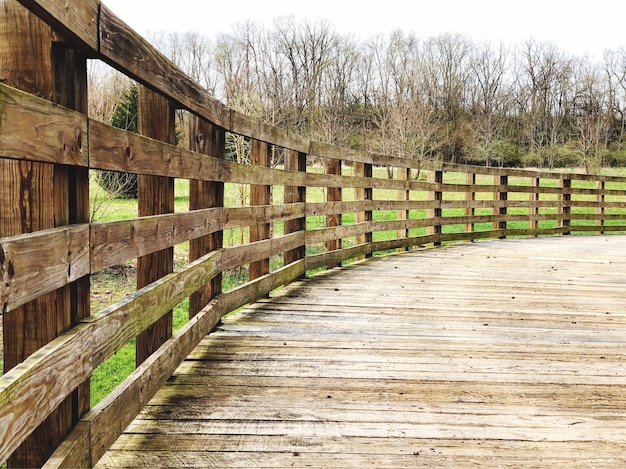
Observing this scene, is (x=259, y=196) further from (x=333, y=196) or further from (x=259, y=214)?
(x=333, y=196)

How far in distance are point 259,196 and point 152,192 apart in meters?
2.06

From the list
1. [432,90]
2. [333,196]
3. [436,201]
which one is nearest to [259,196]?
[333,196]

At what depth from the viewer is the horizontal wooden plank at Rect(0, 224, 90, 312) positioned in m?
1.20

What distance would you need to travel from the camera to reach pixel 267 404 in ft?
7.92

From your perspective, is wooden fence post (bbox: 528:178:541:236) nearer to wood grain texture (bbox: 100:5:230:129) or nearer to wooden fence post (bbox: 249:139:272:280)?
wooden fence post (bbox: 249:139:272:280)

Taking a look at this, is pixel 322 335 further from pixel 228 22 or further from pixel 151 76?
pixel 228 22

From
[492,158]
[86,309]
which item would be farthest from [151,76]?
[492,158]

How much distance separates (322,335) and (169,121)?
1.71 m

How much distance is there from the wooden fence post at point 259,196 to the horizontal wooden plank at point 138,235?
1.39 meters

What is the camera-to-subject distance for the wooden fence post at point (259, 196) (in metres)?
4.42

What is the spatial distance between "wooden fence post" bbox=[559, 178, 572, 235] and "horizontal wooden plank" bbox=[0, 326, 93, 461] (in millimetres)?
11896

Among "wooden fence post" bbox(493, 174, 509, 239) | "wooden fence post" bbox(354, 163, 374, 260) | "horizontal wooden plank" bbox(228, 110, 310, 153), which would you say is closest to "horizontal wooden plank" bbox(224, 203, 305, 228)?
"horizontal wooden plank" bbox(228, 110, 310, 153)

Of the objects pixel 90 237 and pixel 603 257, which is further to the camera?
pixel 603 257

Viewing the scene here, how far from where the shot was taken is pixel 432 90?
31.4 m
